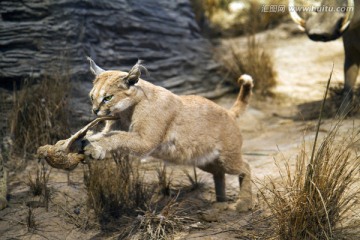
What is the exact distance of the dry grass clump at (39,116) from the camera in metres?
5.77

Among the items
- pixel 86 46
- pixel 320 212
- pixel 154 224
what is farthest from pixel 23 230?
pixel 86 46

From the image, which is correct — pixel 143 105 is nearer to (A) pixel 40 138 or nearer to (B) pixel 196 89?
(A) pixel 40 138

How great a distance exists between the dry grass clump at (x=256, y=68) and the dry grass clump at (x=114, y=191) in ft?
13.1

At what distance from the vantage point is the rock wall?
22.0ft

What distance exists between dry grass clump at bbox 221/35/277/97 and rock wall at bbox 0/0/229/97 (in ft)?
0.91

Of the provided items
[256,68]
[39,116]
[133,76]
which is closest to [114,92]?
[133,76]

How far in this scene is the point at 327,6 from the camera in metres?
6.48

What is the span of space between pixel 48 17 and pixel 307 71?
4.51m

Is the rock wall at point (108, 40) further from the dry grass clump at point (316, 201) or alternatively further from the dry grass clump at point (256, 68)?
the dry grass clump at point (316, 201)

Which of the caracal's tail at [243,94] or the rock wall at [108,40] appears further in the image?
the rock wall at [108,40]

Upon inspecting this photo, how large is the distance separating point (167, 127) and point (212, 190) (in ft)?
4.52

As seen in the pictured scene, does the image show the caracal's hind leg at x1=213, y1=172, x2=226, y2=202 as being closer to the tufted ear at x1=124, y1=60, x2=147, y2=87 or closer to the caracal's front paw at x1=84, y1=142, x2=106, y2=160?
the tufted ear at x1=124, y1=60, x2=147, y2=87

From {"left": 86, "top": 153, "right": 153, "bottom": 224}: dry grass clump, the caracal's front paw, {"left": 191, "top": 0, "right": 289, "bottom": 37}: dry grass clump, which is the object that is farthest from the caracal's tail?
{"left": 191, "top": 0, "right": 289, "bottom": 37}: dry grass clump

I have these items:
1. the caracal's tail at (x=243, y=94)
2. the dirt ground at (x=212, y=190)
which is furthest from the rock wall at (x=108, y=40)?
the caracal's tail at (x=243, y=94)
